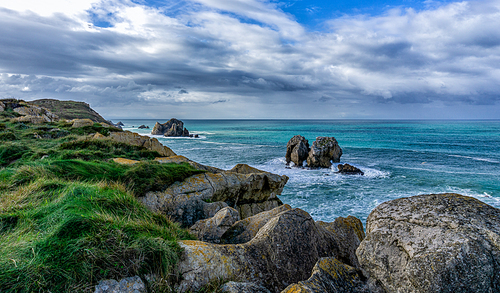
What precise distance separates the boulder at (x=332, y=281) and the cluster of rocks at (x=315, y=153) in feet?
118

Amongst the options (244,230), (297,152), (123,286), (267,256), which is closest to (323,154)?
(297,152)

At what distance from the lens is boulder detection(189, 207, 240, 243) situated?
6.09 metres

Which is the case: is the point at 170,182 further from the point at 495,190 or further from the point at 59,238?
the point at 495,190

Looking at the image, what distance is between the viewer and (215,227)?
6293 mm

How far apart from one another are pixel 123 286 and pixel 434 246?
14.0 ft

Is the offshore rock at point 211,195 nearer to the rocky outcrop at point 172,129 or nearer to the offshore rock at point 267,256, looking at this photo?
the offshore rock at point 267,256

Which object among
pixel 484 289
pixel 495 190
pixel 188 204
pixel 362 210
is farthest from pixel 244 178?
pixel 495 190

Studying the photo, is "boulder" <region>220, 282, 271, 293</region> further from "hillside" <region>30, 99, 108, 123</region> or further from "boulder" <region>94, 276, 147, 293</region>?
"hillside" <region>30, 99, 108, 123</region>

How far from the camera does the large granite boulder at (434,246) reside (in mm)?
3100

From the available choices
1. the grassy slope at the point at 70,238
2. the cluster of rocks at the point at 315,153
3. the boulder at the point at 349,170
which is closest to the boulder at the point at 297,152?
the cluster of rocks at the point at 315,153

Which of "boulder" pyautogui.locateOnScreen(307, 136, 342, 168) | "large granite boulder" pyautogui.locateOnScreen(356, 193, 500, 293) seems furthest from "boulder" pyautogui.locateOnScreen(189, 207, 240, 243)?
"boulder" pyautogui.locateOnScreen(307, 136, 342, 168)

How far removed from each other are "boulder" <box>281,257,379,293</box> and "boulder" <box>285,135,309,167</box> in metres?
36.6

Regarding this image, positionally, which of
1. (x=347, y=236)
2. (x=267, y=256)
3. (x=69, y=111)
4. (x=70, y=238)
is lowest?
(x=347, y=236)

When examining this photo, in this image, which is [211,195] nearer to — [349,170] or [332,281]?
[332,281]
